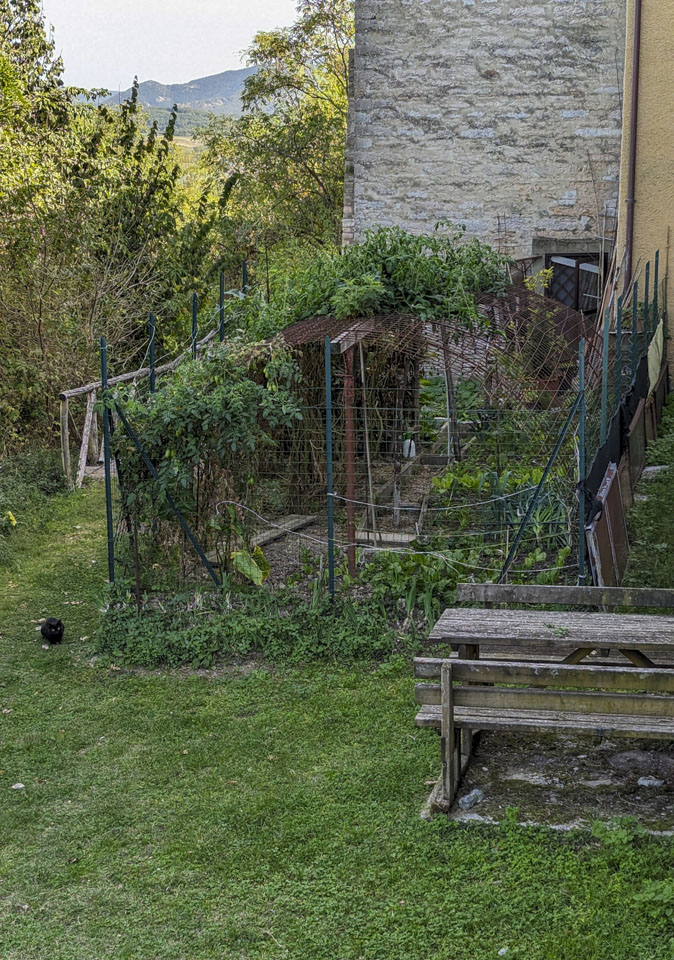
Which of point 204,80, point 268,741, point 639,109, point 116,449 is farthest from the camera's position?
point 204,80

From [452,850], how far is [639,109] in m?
9.28

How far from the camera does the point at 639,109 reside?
1082 centimetres

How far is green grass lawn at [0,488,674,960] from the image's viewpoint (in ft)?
11.6

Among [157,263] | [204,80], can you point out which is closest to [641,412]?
[157,263]

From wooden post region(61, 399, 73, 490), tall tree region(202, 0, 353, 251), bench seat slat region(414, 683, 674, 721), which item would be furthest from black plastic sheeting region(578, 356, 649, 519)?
tall tree region(202, 0, 353, 251)

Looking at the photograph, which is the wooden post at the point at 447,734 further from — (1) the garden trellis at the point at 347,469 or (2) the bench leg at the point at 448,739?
(1) the garden trellis at the point at 347,469

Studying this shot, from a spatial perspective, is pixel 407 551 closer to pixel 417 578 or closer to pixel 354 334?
pixel 417 578

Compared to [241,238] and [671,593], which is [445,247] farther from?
[241,238]

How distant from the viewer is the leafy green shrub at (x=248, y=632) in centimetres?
638

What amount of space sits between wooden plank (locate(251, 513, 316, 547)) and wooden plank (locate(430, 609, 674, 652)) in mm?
2941

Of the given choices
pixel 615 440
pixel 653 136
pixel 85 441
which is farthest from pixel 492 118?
pixel 615 440

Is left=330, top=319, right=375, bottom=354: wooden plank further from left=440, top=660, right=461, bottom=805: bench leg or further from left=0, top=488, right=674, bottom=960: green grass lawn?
left=440, top=660, right=461, bottom=805: bench leg

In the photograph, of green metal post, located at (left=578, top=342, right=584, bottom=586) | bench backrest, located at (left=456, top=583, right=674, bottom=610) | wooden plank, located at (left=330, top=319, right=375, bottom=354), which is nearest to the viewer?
bench backrest, located at (left=456, top=583, right=674, bottom=610)

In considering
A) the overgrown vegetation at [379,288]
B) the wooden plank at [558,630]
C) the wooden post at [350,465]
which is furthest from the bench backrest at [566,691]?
the overgrown vegetation at [379,288]
